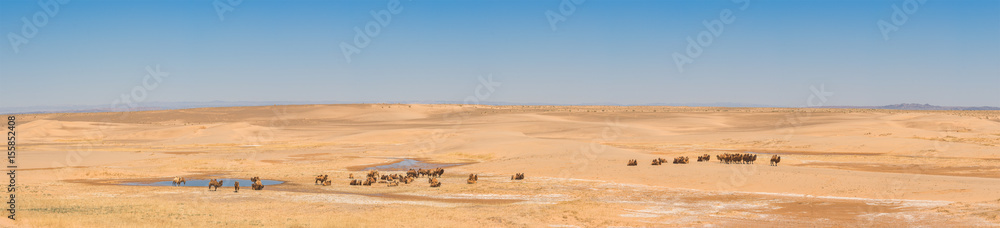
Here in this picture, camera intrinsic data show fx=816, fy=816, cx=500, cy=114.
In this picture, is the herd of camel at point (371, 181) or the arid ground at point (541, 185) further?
the herd of camel at point (371, 181)

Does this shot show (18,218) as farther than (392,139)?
No

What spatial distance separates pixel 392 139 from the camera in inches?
2904

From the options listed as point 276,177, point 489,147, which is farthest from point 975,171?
point 276,177

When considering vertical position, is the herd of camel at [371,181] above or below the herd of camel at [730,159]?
below

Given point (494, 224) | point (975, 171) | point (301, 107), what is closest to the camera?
point (494, 224)

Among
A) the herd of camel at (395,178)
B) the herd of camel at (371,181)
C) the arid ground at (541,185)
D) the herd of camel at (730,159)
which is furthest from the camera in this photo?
the herd of camel at (730,159)

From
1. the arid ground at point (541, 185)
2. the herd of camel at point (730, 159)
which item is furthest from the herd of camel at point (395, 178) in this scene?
the arid ground at point (541, 185)

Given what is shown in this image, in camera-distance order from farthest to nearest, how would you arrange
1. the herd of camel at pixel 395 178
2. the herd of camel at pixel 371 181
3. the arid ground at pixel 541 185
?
the herd of camel at pixel 395 178 < the herd of camel at pixel 371 181 < the arid ground at pixel 541 185

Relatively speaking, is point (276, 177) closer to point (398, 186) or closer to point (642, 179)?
point (398, 186)

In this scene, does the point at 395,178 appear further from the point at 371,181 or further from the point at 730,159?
the point at 730,159

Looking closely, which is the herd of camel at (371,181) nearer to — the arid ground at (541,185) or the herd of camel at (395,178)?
the herd of camel at (395,178)

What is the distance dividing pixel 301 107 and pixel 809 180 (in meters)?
125

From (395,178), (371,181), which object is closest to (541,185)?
(395,178)

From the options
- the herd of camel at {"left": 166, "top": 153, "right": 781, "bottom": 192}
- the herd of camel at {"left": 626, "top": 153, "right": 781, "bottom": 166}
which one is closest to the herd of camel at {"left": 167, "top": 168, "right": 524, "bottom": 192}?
the herd of camel at {"left": 166, "top": 153, "right": 781, "bottom": 192}
